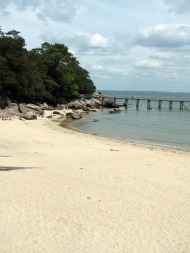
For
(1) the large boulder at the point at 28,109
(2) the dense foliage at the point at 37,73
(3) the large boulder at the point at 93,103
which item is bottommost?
(3) the large boulder at the point at 93,103

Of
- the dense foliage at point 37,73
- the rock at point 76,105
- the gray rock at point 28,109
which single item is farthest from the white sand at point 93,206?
the rock at point 76,105

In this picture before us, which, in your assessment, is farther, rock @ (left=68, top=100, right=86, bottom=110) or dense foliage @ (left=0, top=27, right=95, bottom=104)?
rock @ (left=68, top=100, right=86, bottom=110)

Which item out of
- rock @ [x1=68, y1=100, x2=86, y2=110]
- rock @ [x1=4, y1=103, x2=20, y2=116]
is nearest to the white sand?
rock @ [x1=4, y1=103, x2=20, y2=116]

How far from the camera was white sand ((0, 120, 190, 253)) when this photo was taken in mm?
8000

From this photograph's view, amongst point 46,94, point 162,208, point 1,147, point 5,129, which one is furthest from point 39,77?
point 162,208

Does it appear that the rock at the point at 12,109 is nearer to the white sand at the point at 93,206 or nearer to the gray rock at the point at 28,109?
the gray rock at the point at 28,109

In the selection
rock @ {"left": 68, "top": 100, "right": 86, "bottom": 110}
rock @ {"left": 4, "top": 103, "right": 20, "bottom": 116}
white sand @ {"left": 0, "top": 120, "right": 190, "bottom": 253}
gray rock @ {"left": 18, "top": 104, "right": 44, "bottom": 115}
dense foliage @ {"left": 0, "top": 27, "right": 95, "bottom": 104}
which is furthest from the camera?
rock @ {"left": 68, "top": 100, "right": 86, "bottom": 110}

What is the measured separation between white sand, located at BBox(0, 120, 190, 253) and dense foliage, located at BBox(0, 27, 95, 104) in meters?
36.4

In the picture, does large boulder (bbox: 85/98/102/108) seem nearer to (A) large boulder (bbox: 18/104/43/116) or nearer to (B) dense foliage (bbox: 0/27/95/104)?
(B) dense foliage (bbox: 0/27/95/104)

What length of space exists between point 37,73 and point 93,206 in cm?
5072

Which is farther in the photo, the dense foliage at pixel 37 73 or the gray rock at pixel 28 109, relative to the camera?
the dense foliage at pixel 37 73

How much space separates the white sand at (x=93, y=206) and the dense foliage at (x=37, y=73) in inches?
1434

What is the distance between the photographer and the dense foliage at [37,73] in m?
53.6

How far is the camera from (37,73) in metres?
59.8
